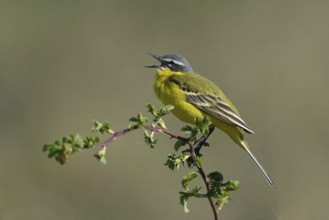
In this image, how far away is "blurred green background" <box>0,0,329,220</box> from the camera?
6988 mm

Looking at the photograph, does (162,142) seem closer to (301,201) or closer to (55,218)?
(55,218)

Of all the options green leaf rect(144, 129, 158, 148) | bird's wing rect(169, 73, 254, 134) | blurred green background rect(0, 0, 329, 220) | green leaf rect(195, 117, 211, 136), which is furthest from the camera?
blurred green background rect(0, 0, 329, 220)

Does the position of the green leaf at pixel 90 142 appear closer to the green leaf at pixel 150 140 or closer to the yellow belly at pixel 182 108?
the green leaf at pixel 150 140

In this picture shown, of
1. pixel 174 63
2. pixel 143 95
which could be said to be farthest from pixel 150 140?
pixel 143 95

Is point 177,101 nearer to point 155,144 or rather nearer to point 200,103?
point 200,103

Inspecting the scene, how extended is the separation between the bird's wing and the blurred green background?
69 cm

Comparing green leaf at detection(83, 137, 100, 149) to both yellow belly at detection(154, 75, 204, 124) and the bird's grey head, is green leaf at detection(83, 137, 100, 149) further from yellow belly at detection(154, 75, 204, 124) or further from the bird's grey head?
the bird's grey head

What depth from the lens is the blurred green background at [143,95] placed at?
22.9 feet

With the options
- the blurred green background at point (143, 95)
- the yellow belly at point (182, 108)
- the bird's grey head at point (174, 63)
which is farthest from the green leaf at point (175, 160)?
the bird's grey head at point (174, 63)

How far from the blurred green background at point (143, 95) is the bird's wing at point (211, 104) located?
2.27ft

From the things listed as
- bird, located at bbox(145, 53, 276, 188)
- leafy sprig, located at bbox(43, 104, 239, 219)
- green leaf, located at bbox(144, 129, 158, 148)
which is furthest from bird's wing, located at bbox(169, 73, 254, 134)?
green leaf, located at bbox(144, 129, 158, 148)

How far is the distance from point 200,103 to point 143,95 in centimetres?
432

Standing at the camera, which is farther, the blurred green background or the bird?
the blurred green background

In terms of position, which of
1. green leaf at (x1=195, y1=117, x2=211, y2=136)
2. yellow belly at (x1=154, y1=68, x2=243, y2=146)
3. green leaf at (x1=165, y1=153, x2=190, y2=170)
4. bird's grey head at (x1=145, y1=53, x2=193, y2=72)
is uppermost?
bird's grey head at (x1=145, y1=53, x2=193, y2=72)
